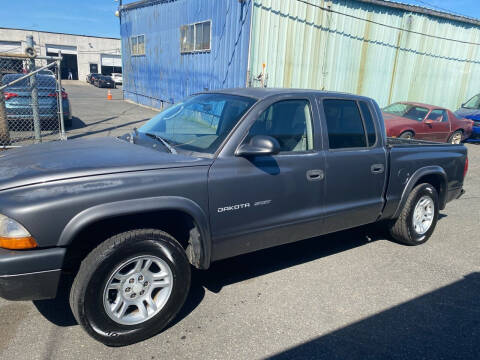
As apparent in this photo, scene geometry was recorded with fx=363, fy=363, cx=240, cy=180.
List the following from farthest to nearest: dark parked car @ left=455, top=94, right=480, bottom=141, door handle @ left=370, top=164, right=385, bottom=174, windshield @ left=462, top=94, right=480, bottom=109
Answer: windshield @ left=462, top=94, right=480, bottom=109 < dark parked car @ left=455, top=94, right=480, bottom=141 < door handle @ left=370, top=164, right=385, bottom=174

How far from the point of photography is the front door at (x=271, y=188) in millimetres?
2875

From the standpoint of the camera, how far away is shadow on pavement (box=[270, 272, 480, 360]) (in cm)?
263

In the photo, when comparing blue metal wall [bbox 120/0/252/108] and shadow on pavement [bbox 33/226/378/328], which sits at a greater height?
blue metal wall [bbox 120/0/252/108]

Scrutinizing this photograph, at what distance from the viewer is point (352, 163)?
3643mm

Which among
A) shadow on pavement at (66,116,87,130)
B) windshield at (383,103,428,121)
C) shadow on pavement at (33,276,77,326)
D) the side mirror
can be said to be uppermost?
the side mirror

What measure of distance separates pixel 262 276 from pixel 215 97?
1860 mm

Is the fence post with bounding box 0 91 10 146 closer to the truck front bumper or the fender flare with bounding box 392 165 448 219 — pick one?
the truck front bumper

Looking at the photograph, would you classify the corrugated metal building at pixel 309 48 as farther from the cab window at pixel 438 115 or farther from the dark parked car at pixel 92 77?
the dark parked car at pixel 92 77

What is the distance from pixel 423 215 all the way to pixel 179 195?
345 centimetres

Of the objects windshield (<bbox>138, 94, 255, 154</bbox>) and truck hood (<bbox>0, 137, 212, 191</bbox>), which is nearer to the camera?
truck hood (<bbox>0, 137, 212, 191</bbox>)

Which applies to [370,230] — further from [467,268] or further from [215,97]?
[215,97]

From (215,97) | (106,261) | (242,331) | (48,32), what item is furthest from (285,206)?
(48,32)

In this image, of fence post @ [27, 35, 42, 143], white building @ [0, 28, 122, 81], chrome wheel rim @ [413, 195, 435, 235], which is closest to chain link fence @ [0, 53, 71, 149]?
fence post @ [27, 35, 42, 143]

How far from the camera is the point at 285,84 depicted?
39.4ft
